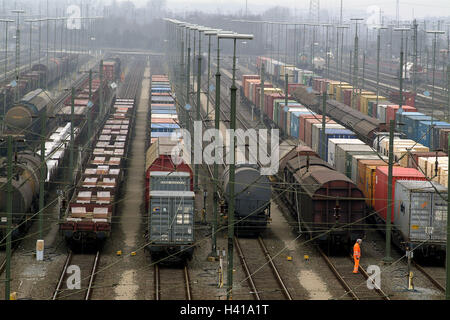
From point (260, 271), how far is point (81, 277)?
21.3 feet

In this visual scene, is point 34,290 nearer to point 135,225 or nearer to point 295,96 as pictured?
point 135,225

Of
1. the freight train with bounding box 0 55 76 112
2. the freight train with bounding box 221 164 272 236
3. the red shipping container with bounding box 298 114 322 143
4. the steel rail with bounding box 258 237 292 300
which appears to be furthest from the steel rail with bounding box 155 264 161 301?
the freight train with bounding box 0 55 76 112

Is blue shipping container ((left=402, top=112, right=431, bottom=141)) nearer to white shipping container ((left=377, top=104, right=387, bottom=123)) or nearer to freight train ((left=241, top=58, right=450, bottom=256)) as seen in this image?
freight train ((left=241, top=58, right=450, bottom=256))

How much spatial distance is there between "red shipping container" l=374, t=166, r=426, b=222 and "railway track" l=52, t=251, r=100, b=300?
38.9 ft

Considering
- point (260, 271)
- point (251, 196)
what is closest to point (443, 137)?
point (251, 196)

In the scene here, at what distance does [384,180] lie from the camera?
107 feet

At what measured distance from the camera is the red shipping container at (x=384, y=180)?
32.0 meters

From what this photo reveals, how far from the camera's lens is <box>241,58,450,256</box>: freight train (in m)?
29.3

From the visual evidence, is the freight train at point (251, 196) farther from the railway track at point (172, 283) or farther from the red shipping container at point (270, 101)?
the red shipping container at point (270, 101)

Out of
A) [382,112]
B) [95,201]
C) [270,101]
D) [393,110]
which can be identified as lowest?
[95,201]

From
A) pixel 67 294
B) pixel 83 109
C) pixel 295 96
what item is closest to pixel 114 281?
pixel 67 294

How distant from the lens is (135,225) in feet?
119

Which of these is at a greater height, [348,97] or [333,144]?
[348,97]

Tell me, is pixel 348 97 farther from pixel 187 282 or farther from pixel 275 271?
pixel 187 282
